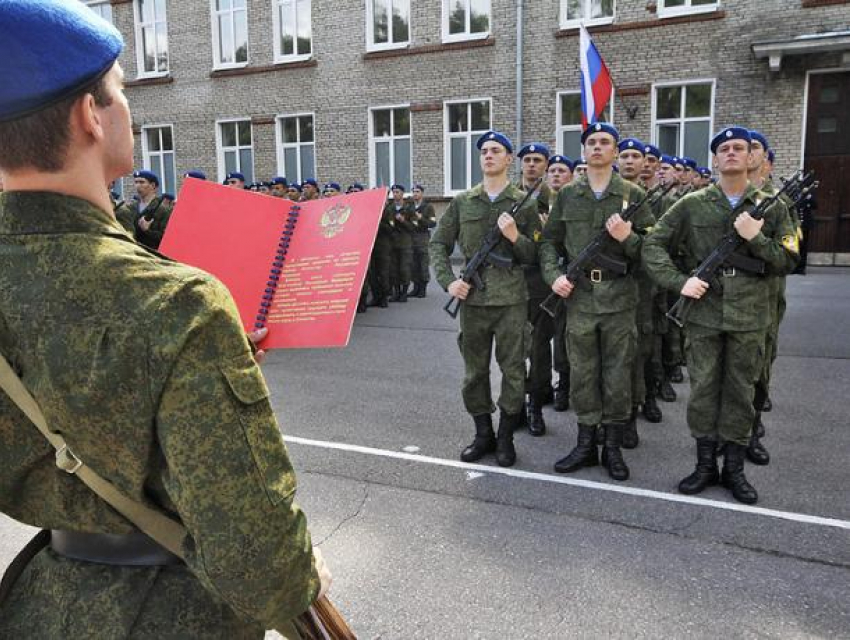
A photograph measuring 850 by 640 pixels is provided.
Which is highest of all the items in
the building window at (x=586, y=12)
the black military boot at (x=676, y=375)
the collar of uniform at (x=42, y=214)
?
the building window at (x=586, y=12)

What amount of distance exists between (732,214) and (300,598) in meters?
3.71

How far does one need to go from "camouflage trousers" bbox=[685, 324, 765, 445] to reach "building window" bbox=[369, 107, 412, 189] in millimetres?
14686

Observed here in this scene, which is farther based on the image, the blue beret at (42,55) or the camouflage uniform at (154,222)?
the camouflage uniform at (154,222)

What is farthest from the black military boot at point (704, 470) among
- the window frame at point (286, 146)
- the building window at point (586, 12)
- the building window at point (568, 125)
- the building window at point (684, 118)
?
the window frame at point (286, 146)

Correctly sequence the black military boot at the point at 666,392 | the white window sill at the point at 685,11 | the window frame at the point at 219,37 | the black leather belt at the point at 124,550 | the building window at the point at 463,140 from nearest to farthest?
the black leather belt at the point at 124,550, the black military boot at the point at 666,392, the white window sill at the point at 685,11, the building window at the point at 463,140, the window frame at the point at 219,37

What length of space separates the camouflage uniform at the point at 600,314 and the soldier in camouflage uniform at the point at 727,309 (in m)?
0.32

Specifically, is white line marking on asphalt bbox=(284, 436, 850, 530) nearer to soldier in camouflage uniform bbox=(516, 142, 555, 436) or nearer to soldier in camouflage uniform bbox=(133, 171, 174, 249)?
soldier in camouflage uniform bbox=(516, 142, 555, 436)

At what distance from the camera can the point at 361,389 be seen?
6637 millimetres

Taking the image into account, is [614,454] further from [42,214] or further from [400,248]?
[400,248]

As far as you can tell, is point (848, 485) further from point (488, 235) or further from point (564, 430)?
point (488, 235)

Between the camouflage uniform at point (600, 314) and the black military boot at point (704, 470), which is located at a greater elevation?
the camouflage uniform at point (600, 314)

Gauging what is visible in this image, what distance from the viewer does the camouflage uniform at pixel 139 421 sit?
100 cm

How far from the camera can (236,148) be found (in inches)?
807

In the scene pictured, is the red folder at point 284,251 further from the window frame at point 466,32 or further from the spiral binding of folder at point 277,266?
the window frame at point 466,32
